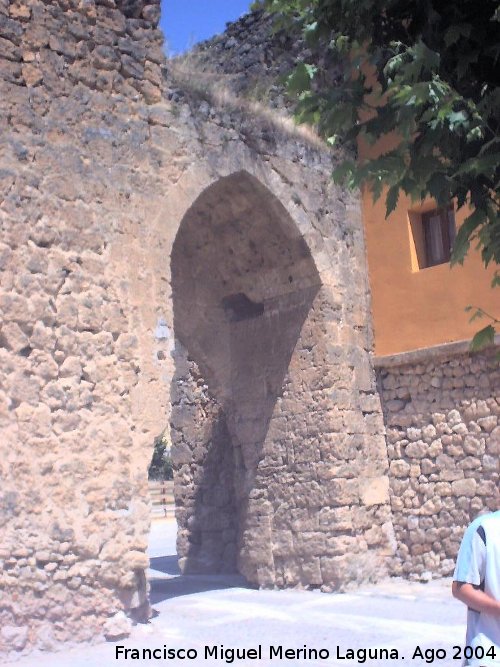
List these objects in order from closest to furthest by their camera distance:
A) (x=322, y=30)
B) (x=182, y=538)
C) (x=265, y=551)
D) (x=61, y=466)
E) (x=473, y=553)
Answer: (x=473, y=553) < (x=322, y=30) < (x=61, y=466) < (x=265, y=551) < (x=182, y=538)

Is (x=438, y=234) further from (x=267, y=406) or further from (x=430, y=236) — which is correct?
(x=267, y=406)

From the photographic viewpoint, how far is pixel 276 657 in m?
5.43

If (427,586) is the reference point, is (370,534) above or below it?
above

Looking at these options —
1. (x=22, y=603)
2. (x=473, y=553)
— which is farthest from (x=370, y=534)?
(x=473, y=553)

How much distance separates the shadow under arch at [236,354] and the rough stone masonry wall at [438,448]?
3.69 feet

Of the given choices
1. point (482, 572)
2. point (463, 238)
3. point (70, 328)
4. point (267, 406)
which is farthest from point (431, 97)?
point (267, 406)

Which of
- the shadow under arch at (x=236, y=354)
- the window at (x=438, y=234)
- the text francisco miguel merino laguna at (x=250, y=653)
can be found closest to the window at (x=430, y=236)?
the window at (x=438, y=234)

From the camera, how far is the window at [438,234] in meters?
8.57

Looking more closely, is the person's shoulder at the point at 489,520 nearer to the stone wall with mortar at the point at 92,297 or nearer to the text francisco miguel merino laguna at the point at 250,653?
the text francisco miguel merino laguna at the point at 250,653

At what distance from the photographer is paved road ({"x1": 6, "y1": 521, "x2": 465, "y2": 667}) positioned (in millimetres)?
5359

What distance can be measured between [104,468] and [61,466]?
348mm

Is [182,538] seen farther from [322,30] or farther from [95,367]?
[322,30]

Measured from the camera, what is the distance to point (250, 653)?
5512mm

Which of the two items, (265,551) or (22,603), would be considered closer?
(22,603)
